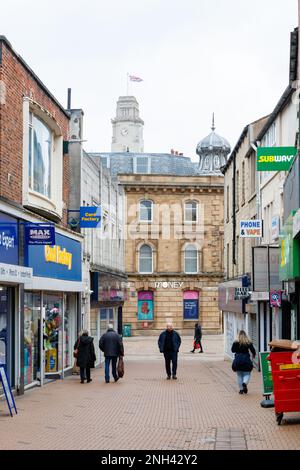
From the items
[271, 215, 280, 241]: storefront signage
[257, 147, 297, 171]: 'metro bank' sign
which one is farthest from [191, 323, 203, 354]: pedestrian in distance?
[257, 147, 297, 171]: 'metro bank' sign

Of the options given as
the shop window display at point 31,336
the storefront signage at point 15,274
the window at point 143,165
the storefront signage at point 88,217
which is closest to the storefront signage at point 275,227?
the storefront signage at point 88,217

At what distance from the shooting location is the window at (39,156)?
21547 millimetres

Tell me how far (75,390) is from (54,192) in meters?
6.05

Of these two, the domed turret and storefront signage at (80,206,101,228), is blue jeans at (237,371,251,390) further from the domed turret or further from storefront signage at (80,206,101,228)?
the domed turret

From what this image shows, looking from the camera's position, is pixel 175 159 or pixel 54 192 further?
pixel 175 159

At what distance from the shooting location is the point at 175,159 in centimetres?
7869

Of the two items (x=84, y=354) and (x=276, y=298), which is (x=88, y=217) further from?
(x=276, y=298)

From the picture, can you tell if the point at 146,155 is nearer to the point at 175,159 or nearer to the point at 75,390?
the point at 175,159

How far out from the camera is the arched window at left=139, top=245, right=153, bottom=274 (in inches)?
2539

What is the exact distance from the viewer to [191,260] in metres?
64.9

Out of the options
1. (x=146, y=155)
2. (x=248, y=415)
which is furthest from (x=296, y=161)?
(x=146, y=155)

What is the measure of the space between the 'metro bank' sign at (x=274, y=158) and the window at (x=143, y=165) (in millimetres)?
54251

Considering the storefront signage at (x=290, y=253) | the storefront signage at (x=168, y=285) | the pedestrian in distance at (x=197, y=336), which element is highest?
the storefront signage at (x=290, y=253)

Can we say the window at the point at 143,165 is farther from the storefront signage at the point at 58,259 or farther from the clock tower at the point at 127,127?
the storefront signage at the point at 58,259
